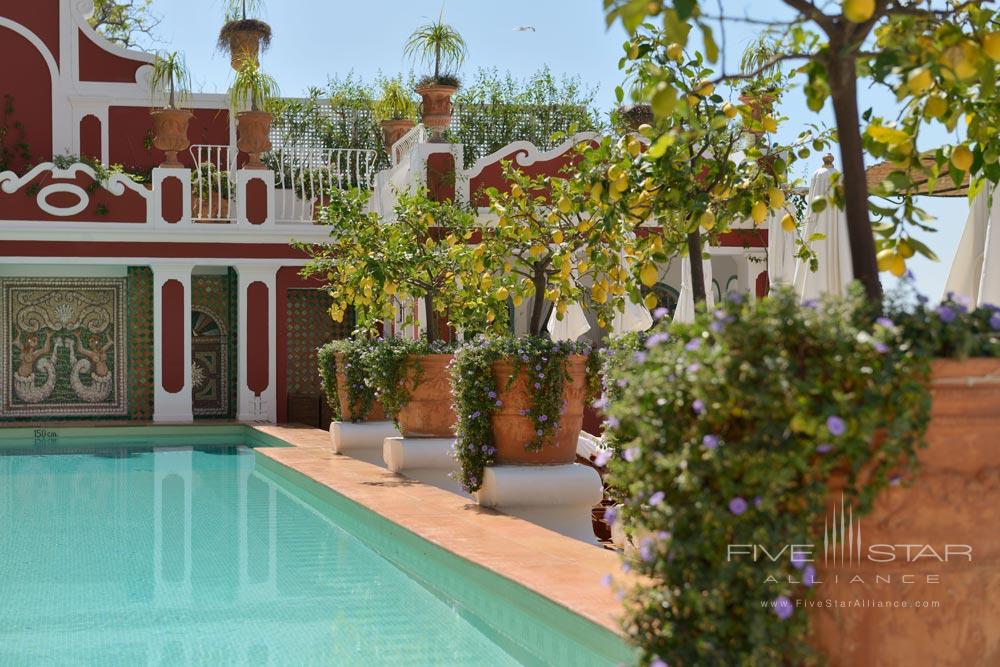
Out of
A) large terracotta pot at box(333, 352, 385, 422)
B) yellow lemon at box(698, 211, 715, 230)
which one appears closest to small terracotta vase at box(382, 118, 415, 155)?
large terracotta pot at box(333, 352, 385, 422)

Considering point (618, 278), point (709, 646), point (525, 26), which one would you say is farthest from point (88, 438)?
point (709, 646)

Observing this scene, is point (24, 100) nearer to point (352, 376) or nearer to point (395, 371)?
point (352, 376)

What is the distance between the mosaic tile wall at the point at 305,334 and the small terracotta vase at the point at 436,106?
3.21 m

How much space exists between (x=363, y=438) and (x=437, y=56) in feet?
20.6

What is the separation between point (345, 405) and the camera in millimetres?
11281

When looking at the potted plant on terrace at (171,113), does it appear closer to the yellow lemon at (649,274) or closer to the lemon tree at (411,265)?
the lemon tree at (411,265)

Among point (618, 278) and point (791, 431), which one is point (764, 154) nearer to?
point (618, 278)

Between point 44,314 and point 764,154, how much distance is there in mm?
14207

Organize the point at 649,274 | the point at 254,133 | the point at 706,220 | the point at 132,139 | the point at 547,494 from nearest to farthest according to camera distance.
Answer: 1. the point at 706,220
2. the point at 649,274
3. the point at 547,494
4. the point at 254,133
5. the point at 132,139

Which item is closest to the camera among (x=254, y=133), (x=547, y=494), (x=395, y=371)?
(x=547, y=494)

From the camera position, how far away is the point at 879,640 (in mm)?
2641

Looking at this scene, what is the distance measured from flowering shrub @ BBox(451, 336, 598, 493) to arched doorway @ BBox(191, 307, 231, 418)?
10.5 m

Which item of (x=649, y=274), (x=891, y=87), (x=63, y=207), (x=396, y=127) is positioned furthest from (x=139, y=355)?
(x=891, y=87)

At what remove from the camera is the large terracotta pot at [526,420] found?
7062mm
